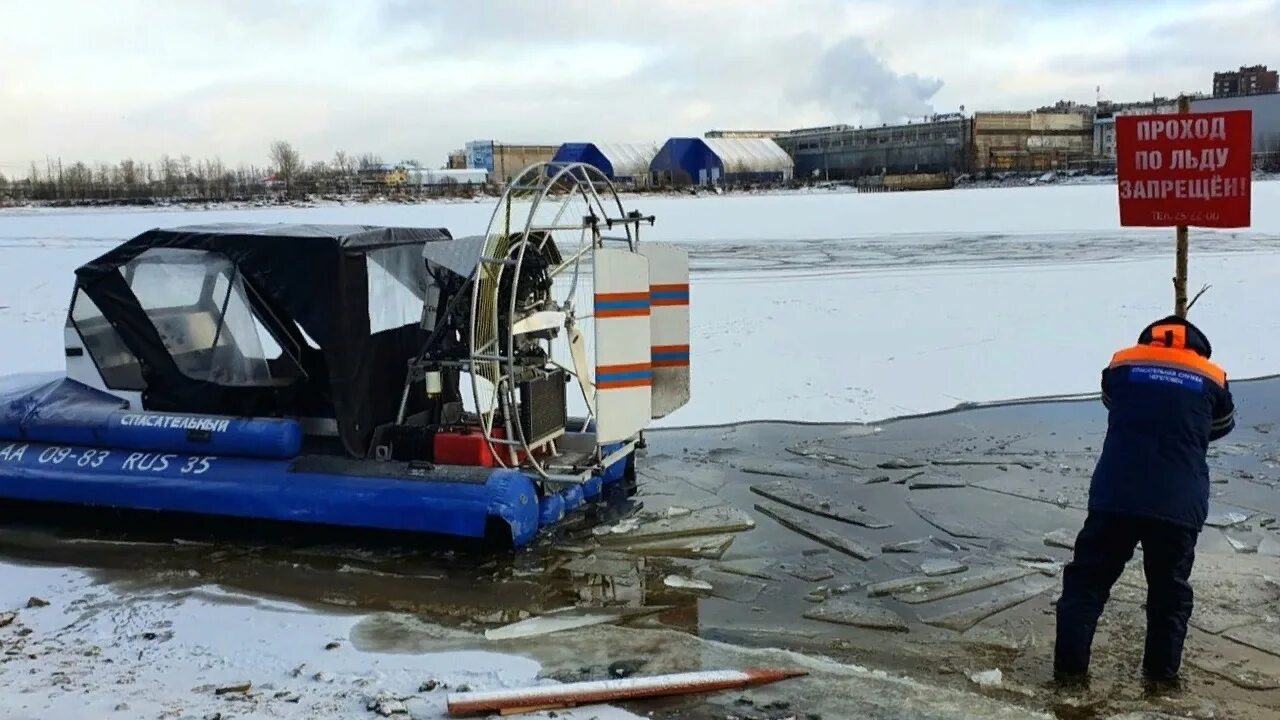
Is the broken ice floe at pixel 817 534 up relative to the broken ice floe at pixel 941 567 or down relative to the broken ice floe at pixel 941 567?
up

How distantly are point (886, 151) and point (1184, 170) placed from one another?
75843 millimetres

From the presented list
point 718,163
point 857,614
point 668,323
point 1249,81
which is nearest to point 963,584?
point 857,614

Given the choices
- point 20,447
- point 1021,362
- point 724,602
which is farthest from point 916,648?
point 1021,362

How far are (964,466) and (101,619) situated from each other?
17.6 feet

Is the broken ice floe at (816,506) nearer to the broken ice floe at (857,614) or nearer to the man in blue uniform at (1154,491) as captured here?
the broken ice floe at (857,614)

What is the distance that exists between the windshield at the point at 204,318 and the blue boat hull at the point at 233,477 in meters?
0.39

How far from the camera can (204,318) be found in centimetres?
668

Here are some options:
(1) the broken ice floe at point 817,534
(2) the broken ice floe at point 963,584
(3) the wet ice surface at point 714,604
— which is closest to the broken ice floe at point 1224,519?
(3) the wet ice surface at point 714,604

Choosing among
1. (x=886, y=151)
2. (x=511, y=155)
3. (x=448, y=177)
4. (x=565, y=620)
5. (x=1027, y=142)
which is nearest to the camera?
(x=565, y=620)

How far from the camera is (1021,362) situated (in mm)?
10312

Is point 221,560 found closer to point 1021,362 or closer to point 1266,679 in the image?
point 1266,679

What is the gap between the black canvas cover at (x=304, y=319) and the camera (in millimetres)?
6137

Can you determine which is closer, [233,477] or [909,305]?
[233,477]

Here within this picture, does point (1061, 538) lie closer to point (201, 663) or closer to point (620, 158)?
point (201, 663)
